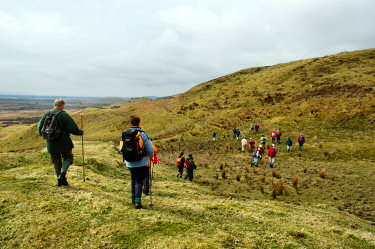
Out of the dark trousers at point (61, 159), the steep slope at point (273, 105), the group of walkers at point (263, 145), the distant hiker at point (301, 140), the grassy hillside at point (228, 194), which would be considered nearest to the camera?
the grassy hillside at point (228, 194)

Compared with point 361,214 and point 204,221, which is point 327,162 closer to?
point 361,214

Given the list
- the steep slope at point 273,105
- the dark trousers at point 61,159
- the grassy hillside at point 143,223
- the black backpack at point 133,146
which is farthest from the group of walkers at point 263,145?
the dark trousers at point 61,159

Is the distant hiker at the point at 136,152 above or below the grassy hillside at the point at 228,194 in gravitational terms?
above

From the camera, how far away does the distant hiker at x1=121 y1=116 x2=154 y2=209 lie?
6.14 meters

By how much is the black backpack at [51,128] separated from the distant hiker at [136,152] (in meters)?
2.12

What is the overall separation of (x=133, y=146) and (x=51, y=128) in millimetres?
2682

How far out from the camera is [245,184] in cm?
1564

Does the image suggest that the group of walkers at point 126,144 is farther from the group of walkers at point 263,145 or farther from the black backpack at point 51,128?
the group of walkers at point 263,145

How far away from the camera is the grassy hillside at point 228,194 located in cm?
539

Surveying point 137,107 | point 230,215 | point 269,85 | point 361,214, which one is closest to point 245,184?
point 361,214

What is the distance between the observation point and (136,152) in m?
6.12

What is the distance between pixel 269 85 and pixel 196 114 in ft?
82.5

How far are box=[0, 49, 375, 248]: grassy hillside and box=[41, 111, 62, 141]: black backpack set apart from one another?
1.83 m

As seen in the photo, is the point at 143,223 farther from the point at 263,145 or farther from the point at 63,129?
the point at 263,145
